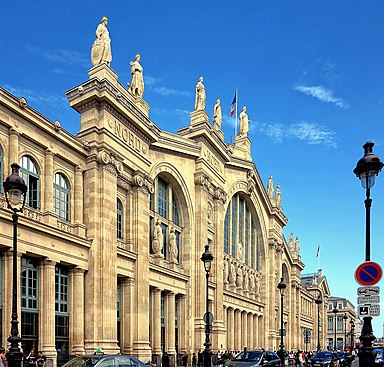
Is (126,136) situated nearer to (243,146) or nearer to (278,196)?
(243,146)

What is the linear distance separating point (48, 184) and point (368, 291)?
16.9 meters

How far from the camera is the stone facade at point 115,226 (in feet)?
74.5

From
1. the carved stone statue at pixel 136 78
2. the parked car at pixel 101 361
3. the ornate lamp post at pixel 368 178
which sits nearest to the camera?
the ornate lamp post at pixel 368 178

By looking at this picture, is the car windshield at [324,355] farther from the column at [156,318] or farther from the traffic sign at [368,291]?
the traffic sign at [368,291]

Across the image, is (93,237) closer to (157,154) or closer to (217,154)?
(157,154)

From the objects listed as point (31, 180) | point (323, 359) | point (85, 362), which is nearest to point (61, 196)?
point (31, 180)

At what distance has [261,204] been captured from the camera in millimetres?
58656

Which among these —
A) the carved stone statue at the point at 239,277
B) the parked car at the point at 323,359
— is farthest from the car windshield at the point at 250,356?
the carved stone statue at the point at 239,277

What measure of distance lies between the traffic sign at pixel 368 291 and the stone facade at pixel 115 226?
1491 centimetres

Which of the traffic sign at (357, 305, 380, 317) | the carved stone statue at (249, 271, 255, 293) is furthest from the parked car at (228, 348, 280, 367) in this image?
the carved stone statue at (249, 271, 255, 293)

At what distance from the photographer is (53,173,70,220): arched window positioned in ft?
81.8

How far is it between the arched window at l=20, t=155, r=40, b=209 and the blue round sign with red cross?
16349 mm

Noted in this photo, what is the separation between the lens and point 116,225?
28188 mm

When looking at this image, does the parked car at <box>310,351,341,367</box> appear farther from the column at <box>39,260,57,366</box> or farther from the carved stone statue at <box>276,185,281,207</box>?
the carved stone statue at <box>276,185,281,207</box>
